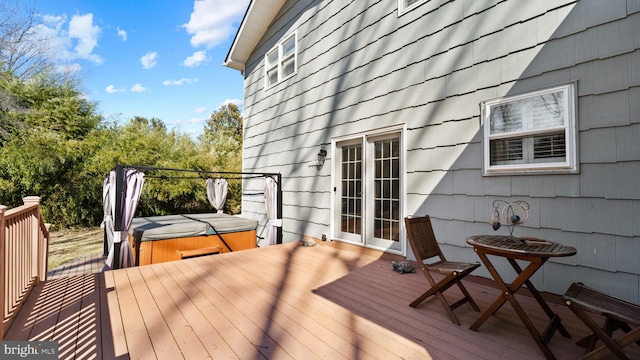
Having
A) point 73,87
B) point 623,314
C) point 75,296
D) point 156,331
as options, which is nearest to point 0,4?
point 73,87

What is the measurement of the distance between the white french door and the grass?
569 centimetres


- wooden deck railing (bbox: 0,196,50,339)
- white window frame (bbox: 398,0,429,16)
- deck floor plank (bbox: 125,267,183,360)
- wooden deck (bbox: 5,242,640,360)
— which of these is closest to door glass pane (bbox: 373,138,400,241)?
wooden deck (bbox: 5,242,640,360)

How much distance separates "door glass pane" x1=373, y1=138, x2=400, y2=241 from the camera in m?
4.17

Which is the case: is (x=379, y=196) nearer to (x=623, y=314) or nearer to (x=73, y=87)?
(x=623, y=314)

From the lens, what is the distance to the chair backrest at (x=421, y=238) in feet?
8.07

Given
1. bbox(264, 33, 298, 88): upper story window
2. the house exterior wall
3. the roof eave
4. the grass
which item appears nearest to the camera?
the house exterior wall

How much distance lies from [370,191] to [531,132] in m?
2.25

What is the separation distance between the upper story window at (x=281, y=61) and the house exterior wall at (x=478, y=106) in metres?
0.75

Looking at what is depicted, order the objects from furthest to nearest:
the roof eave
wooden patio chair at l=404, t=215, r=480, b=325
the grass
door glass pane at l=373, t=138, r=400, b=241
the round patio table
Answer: the roof eave < the grass < door glass pane at l=373, t=138, r=400, b=241 < wooden patio chair at l=404, t=215, r=480, b=325 < the round patio table

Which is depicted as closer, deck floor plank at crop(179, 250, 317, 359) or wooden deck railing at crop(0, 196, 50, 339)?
deck floor plank at crop(179, 250, 317, 359)

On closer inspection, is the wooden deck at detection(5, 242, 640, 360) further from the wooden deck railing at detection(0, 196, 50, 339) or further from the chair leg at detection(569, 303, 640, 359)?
the chair leg at detection(569, 303, 640, 359)

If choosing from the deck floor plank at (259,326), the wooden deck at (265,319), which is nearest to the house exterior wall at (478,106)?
the wooden deck at (265,319)

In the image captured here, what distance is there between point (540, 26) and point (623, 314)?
2.66 metres

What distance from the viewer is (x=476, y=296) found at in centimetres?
281
